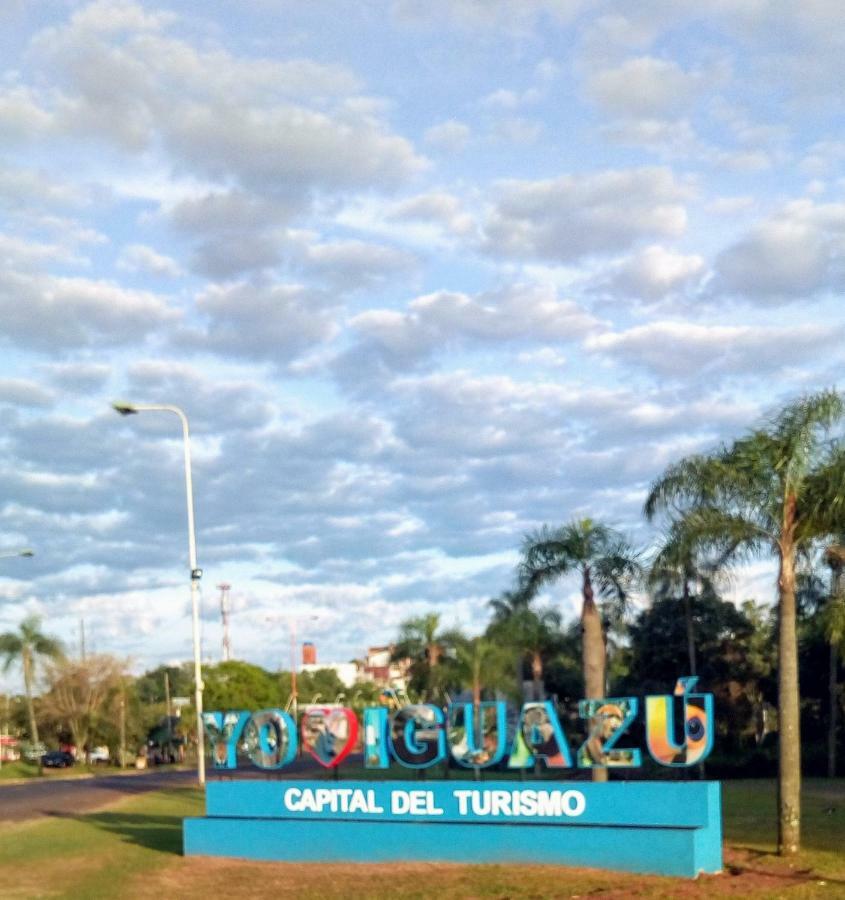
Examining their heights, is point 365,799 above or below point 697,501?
below

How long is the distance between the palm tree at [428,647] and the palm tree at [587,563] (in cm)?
3625

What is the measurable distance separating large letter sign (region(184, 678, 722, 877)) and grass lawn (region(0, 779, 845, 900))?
44 centimetres

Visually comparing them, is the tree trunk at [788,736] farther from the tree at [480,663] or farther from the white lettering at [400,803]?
the tree at [480,663]

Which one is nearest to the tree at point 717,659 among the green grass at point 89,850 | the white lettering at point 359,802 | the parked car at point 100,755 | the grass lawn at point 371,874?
the grass lawn at point 371,874

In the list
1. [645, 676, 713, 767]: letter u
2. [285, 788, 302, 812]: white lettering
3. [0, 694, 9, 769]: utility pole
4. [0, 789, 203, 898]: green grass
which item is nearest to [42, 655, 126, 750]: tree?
[0, 694, 9, 769]: utility pole

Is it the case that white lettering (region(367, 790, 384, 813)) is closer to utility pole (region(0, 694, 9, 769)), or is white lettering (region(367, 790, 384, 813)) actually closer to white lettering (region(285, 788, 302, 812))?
white lettering (region(285, 788, 302, 812))

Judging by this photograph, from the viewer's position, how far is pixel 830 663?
158 feet

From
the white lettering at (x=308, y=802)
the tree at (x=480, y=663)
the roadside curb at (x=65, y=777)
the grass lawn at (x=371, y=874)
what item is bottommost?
the roadside curb at (x=65, y=777)

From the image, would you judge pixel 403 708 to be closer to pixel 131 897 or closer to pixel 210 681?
pixel 131 897

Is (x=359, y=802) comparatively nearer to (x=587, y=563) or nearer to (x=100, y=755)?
(x=587, y=563)

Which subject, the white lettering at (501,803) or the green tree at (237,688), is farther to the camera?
the green tree at (237,688)

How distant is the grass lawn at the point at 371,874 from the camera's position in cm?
1897

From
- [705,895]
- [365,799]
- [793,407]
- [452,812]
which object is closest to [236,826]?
[365,799]

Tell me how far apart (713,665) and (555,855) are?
3393 cm
